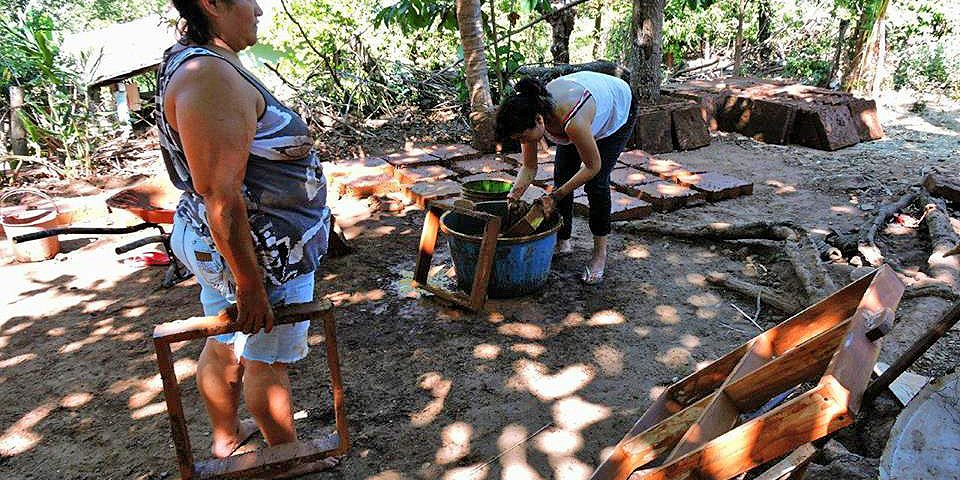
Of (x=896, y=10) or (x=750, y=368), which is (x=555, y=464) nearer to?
(x=750, y=368)

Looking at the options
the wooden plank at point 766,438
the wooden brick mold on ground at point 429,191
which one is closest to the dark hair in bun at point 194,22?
the wooden plank at point 766,438

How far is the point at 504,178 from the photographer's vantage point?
5676 mm

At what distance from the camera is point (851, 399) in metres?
1.37

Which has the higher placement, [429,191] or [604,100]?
[604,100]

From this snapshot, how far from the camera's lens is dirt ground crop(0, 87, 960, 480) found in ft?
8.50

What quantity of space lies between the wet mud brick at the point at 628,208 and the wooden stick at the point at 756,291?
0.95m

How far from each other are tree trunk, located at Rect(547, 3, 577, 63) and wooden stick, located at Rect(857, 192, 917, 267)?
5512 millimetres

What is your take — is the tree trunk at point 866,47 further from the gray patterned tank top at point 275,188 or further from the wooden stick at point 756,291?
the gray patterned tank top at point 275,188

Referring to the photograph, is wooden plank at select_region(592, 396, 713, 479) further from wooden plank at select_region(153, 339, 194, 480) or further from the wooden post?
the wooden post

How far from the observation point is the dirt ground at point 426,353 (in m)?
2.59

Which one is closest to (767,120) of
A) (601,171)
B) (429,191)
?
(429,191)

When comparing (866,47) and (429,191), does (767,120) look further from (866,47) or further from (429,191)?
(429,191)

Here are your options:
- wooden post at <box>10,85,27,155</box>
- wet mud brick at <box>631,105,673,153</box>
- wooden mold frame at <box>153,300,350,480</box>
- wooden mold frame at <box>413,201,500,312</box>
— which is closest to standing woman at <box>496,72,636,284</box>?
wooden mold frame at <box>413,201,500,312</box>

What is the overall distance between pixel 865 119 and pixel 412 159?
4.85 metres
